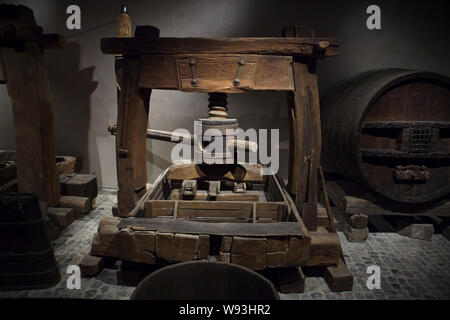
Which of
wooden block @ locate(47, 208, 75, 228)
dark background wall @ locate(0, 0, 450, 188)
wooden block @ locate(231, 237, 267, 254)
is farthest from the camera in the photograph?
dark background wall @ locate(0, 0, 450, 188)

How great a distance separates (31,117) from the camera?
3387 mm

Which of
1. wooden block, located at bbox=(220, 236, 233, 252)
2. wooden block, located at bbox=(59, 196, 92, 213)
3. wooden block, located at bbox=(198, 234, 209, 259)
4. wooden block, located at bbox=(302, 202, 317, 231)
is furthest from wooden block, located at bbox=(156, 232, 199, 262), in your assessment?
wooden block, located at bbox=(59, 196, 92, 213)

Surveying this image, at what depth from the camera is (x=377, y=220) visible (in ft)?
13.8

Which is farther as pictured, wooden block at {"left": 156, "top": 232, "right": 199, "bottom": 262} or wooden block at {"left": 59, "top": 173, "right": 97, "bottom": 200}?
wooden block at {"left": 59, "top": 173, "right": 97, "bottom": 200}

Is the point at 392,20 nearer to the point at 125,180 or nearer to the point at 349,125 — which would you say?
the point at 349,125

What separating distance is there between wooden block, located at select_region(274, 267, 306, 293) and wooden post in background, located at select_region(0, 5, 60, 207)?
2901mm

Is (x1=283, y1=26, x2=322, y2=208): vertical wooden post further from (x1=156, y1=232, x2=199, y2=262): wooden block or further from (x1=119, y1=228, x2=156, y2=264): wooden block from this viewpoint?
(x1=119, y1=228, x2=156, y2=264): wooden block

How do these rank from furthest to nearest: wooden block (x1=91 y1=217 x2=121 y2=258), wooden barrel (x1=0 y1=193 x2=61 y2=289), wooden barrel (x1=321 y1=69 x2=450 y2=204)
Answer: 1. wooden barrel (x1=321 y1=69 x2=450 y2=204)
2. wooden block (x1=91 y1=217 x2=121 y2=258)
3. wooden barrel (x1=0 y1=193 x2=61 y2=289)

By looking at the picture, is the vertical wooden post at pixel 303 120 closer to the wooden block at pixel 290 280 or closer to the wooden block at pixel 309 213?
the wooden block at pixel 309 213

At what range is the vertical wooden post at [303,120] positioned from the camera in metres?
2.86

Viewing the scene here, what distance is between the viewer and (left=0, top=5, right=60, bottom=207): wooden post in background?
127 inches

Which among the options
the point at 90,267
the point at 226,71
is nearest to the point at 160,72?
the point at 226,71
